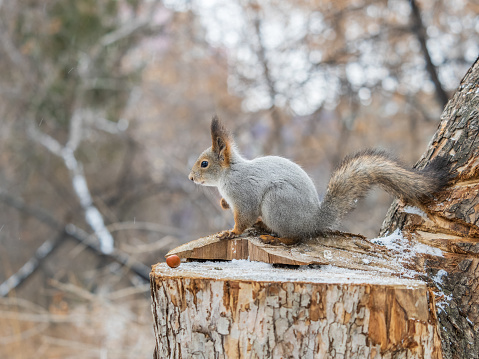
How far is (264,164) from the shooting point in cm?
180

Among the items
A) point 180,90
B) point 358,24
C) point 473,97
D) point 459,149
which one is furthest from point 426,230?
point 180,90

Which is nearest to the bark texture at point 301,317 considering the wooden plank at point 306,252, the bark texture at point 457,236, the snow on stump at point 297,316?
the snow on stump at point 297,316

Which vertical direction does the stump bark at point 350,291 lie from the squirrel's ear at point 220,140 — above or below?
below

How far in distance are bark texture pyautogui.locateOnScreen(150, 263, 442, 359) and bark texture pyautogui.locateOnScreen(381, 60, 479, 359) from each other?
310mm

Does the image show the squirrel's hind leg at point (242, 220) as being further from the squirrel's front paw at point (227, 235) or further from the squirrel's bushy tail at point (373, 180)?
the squirrel's bushy tail at point (373, 180)

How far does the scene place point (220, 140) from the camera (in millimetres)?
1813

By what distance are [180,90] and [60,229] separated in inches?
132

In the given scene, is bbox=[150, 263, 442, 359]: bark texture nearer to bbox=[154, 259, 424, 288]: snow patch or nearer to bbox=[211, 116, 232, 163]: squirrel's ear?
bbox=[154, 259, 424, 288]: snow patch

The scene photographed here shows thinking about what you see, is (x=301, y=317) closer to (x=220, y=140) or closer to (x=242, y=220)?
(x=242, y=220)

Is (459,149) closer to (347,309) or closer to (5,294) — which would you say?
(347,309)

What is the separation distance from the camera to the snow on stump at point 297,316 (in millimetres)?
1219

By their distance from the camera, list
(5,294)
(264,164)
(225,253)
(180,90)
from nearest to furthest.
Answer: (225,253) < (264,164) < (5,294) < (180,90)

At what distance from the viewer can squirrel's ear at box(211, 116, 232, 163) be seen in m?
1.75

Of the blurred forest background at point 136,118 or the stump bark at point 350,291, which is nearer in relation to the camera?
the stump bark at point 350,291
